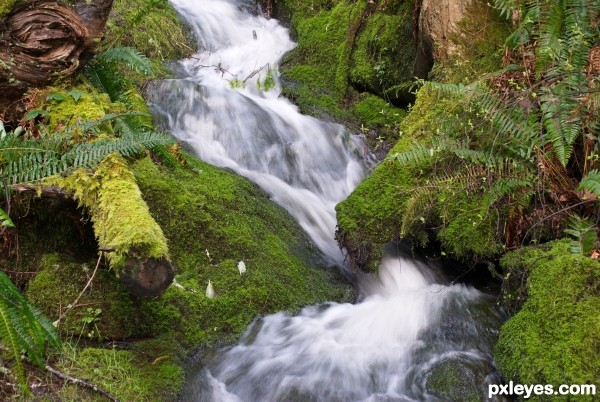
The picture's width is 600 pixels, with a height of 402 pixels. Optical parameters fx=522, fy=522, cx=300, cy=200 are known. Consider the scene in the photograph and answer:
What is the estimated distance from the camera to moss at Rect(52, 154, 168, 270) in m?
2.78

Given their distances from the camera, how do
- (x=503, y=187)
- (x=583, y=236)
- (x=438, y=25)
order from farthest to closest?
(x=438, y=25), (x=503, y=187), (x=583, y=236)

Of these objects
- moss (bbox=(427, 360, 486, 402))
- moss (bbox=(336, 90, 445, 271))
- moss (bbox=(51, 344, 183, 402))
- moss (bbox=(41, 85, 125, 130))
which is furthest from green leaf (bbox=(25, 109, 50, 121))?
moss (bbox=(427, 360, 486, 402))

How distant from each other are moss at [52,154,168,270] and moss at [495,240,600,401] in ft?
7.36

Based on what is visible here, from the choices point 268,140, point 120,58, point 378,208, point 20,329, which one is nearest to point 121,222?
Result: point 20,329

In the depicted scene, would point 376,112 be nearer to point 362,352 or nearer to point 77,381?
point 362,352

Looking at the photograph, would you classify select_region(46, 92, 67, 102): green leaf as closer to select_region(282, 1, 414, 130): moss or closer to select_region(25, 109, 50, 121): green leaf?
select_region(25, 109, 50, 121): green leaf

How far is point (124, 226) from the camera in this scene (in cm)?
286

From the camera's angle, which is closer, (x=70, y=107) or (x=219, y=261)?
(x=70, y=107)

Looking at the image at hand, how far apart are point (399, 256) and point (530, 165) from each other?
1466 millimetres

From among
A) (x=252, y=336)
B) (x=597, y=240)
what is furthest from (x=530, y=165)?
(x=252, y=336)

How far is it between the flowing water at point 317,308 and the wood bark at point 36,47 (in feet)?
7.65

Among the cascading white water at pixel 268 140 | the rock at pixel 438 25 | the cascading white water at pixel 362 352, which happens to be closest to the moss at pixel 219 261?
the cascading white water at pixel 362 352

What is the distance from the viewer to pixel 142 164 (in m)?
4.22

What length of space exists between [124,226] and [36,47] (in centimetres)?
167
